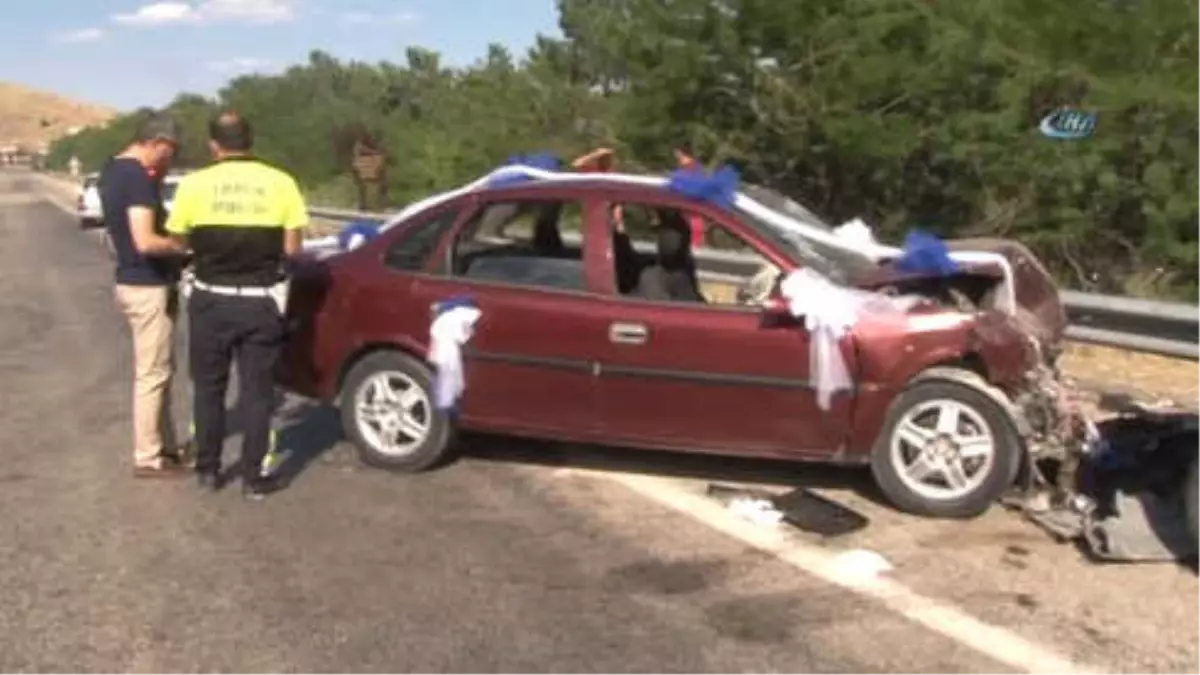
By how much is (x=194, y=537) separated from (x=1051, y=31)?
12.3 m

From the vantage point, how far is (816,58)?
711 inches

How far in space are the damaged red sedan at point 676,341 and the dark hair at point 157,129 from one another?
1012 mm

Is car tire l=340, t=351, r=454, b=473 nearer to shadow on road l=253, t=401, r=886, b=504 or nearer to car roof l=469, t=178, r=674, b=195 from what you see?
shadow on road l=253, t=401, r=886, b=504

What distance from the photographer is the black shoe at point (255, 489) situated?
282 inches

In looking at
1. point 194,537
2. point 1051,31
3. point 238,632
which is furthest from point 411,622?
point 1051,31

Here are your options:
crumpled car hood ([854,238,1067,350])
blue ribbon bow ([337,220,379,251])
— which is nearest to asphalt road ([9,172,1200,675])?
crumpled car hood ([854,238,1067,350])

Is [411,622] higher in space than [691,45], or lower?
lower

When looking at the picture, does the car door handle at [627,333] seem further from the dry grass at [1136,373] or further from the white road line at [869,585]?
the dry grass at [1136,373]

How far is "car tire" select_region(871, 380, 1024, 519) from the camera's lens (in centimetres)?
664

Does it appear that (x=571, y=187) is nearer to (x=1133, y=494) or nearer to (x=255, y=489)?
(x=255, y=489)

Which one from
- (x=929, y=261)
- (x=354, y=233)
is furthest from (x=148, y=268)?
(x=929, y=261)

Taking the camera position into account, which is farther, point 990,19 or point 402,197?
point 402,197

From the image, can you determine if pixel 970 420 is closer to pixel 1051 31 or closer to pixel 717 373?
pixel 717 373

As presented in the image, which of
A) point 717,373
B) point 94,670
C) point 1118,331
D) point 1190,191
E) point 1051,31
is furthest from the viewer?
point 1051,31
